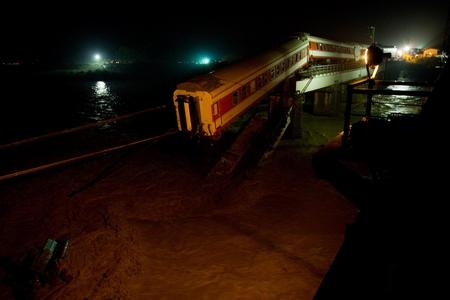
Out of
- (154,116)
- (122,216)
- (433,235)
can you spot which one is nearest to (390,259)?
(433,235)

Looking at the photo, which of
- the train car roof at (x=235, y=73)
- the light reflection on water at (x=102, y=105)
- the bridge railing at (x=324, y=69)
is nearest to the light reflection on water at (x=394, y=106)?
the bridge railing at (x=324, y=69)

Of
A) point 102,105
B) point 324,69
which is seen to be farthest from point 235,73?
point 102,105

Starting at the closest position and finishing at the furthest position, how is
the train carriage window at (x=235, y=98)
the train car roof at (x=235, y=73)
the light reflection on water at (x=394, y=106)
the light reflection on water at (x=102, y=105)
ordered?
the train car roof at (x=235, y=73) → the train carriage window at (x=235, y=98) → the light reflection on water at (x=394, y=106) → the light reflection on water at (x=102, y=105)

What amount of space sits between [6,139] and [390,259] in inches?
855

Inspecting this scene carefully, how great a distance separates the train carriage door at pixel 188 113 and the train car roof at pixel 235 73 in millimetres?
335

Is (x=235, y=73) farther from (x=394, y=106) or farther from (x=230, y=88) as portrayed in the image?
(x=394, y=106)

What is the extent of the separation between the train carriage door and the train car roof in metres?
0.33

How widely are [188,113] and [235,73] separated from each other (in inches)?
103

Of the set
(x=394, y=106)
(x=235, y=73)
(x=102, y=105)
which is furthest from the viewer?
(x=102, y=105)

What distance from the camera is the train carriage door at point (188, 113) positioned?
24.9 feet

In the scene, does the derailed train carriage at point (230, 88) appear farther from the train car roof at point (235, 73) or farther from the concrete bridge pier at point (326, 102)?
the concrete bridge pier at point (326, 102)

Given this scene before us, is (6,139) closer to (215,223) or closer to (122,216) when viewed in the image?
(122,216)

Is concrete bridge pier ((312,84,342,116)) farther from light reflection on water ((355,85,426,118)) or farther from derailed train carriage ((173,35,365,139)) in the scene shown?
derailed train carriage ((173,35,365,139))

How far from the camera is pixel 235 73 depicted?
9.20m
